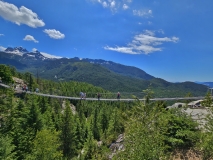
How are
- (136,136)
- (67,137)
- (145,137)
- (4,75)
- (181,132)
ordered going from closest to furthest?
(145,137) → (136,136) → (181,132) → (67,137) → (4,75)

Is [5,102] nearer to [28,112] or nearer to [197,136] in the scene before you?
[28,112]

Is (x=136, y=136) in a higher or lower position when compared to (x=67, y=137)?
higher

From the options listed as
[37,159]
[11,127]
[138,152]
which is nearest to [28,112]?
[11,127]

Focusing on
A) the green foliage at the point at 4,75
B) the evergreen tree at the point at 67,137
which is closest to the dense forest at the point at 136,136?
the evergreen tree at the point at 67,137

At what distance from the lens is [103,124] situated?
2101 inches

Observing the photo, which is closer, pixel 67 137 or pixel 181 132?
pixel 181 132

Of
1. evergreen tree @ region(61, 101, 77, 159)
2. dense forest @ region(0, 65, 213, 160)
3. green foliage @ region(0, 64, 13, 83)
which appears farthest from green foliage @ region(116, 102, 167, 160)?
green foliage @ region(0, 64, 13, 83)

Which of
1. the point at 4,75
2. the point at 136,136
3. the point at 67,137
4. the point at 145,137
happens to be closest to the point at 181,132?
the point at 145,137

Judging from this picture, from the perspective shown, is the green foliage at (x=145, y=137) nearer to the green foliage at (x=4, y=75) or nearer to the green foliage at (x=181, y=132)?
the green foliage at (x=181, y=132)

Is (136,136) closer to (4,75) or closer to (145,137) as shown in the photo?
(145,137)

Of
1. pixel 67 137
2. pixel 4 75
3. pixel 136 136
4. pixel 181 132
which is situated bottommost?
pixel 67 137

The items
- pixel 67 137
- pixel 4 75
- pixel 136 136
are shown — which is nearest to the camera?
pixel 136 136

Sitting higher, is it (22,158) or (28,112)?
(28,112)

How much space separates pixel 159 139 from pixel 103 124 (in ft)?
147
